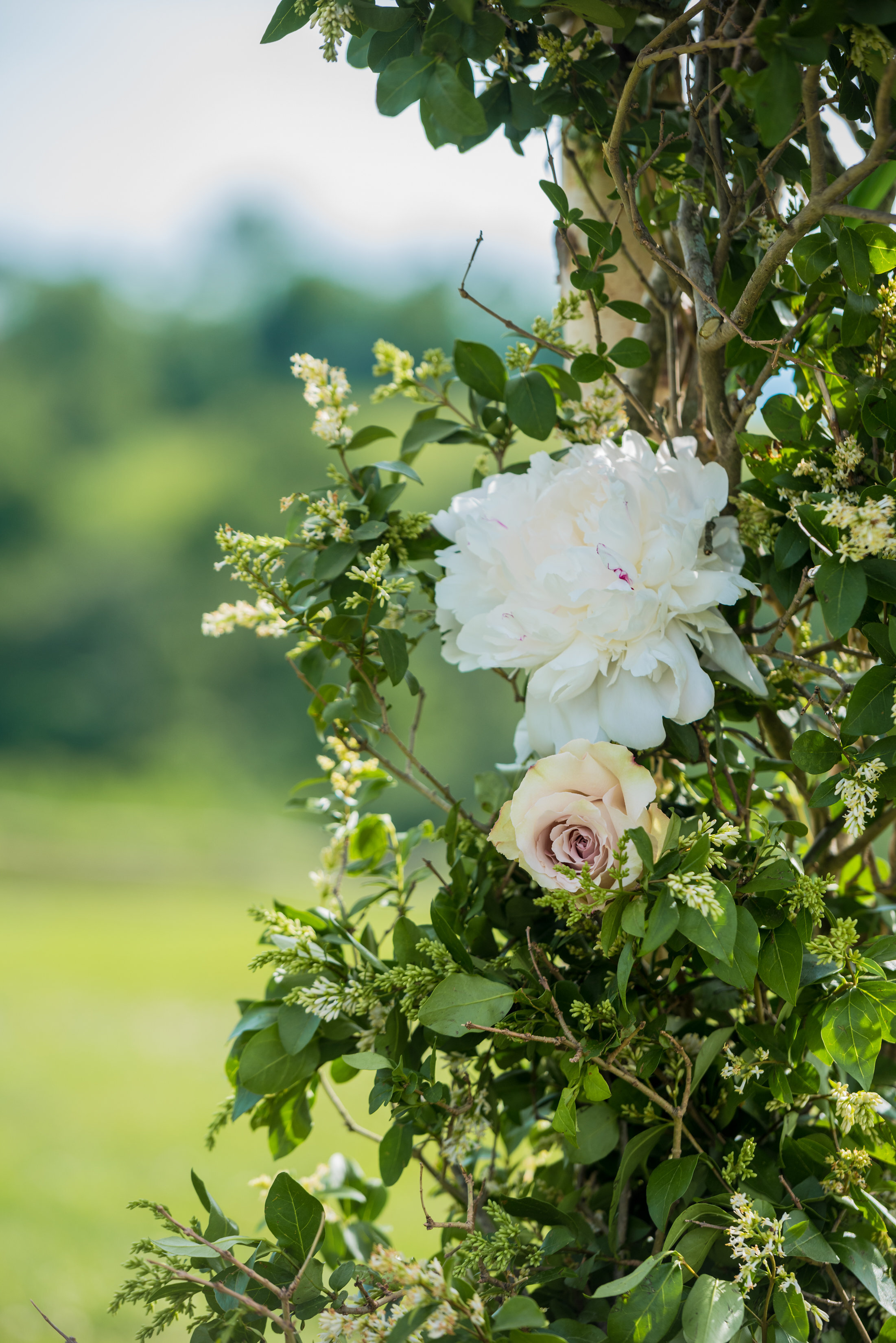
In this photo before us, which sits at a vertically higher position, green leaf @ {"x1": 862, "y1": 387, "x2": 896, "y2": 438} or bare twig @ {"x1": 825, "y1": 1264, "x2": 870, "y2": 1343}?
green leaf @ {"x1": 862, "y1": 387, "x2": 896, "y2": 438}

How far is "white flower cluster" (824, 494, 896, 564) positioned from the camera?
27 centimetres

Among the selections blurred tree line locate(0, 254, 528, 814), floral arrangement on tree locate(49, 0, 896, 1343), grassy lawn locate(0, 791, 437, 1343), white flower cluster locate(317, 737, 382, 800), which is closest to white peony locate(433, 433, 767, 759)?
floral arrangement on tree locate(49, 0, 896, 1343)

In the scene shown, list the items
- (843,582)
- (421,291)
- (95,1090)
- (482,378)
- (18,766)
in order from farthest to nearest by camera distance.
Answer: (421,291)
(18,766)
(95,1090)
(482,378)
(843,582)

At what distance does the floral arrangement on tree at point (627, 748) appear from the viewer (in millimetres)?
281

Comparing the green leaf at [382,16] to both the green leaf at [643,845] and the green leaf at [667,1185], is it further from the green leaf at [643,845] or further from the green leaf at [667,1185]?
the green leaf at [667,1185]

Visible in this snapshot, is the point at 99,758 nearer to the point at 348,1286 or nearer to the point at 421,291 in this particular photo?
the point at 421,291

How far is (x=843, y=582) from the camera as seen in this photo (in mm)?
291

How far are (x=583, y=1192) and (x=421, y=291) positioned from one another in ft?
14.3

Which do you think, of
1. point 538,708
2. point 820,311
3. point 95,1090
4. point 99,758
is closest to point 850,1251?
point 538,708

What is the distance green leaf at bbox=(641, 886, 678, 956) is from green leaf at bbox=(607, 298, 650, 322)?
23 cm

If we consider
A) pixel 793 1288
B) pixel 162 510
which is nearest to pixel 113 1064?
pixel 793 1288

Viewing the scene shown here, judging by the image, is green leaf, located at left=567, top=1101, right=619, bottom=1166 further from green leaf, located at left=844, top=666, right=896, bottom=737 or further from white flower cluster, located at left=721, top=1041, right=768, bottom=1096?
green leaf, located at left=844, top=666, right=896, bottom=737

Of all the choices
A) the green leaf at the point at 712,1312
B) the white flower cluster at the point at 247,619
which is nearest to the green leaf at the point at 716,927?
→ the green leaf at the point at 712,1312

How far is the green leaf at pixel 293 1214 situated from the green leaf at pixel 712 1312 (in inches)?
4.7
